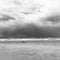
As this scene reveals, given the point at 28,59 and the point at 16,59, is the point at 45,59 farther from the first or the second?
the point at 16,59

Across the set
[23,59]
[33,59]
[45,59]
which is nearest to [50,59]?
[45,59]

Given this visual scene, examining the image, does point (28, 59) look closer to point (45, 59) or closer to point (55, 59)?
point (45, 59)

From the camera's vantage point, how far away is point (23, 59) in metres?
41.7

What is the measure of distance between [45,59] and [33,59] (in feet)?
12.5

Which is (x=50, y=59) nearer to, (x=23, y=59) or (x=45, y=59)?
(x=45, y=59)

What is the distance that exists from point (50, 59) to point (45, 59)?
1553mm

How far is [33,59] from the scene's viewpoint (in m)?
41.4

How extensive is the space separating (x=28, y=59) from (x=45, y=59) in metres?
5.38

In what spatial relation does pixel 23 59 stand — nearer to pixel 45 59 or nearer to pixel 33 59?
pixel 33 59

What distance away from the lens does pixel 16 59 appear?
139 ft

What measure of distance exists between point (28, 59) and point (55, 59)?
28.1ft

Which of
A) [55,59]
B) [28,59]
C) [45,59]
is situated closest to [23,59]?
[28,59]

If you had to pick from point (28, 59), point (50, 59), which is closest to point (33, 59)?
point (28, 59)

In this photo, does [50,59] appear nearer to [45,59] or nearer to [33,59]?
[45,59]
